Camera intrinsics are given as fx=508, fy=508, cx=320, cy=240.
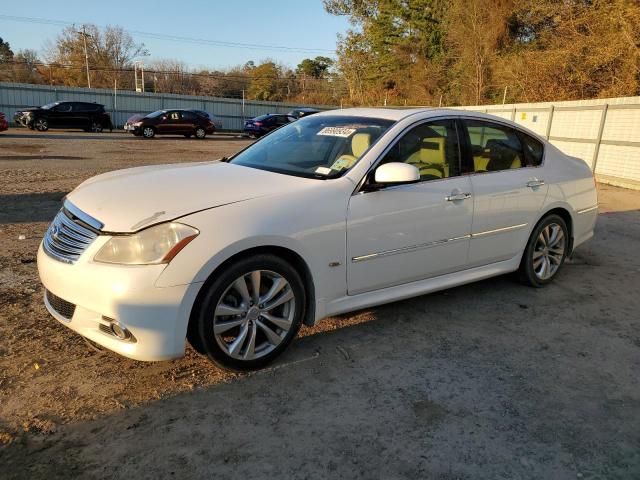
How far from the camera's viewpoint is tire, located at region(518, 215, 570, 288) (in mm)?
4746

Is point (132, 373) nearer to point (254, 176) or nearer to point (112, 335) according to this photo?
point (112, 335)

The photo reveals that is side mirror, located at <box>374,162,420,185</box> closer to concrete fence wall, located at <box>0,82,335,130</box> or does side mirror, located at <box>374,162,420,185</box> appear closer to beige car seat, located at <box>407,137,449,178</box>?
beige car seat, located at <box>407,137,449,178</box>

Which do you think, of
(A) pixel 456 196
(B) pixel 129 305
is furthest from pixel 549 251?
(B) pixel 129 305

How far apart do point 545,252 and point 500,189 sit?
103cm

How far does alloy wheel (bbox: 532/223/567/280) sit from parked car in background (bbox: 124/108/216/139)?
78.0ft

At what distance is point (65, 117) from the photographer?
24469mm

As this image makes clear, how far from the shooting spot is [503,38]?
2931 centimetres

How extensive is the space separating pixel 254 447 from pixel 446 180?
8.09 ft

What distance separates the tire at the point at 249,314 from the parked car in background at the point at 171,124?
80.1 ft

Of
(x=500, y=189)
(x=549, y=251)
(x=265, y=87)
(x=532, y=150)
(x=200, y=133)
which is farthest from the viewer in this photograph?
(x=265, y=87)

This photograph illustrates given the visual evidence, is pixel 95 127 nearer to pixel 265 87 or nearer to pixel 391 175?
pixel 391 175

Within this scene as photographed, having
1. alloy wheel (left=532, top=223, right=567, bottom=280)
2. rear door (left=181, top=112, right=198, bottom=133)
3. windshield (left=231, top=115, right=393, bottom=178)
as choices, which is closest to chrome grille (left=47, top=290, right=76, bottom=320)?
windshield (left=231, top=115, right=393, bottom=178)

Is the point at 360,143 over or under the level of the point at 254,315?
over

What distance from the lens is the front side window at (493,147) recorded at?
428 cm
